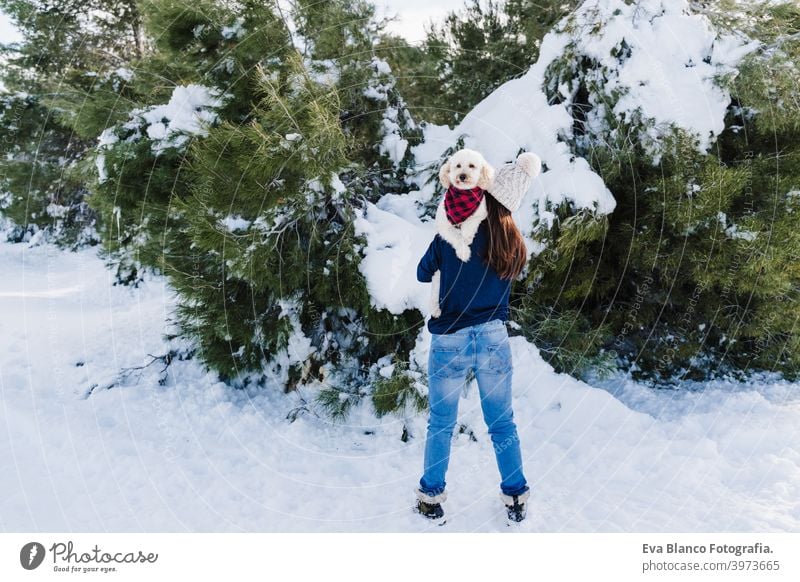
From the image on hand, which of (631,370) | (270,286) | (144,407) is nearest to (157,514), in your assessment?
(144,407)

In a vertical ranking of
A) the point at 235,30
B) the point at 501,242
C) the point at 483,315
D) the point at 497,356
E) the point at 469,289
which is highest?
the point at 235,30

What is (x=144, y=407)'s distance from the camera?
3.84 meters

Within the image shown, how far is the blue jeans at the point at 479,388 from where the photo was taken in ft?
8.22

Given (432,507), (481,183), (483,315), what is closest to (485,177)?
(481,183)

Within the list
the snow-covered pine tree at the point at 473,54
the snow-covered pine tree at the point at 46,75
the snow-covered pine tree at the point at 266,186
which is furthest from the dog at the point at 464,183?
the snow-covered pine tree at the point at 46,75

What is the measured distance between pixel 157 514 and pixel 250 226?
6.12ft

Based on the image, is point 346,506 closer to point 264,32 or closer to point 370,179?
point 370,179

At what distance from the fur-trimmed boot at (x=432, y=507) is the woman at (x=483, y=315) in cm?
2

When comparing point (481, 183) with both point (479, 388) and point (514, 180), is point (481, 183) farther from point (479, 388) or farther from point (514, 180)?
point (479, 388)

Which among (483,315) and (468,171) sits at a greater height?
(468,171)

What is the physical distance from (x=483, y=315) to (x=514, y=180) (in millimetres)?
650

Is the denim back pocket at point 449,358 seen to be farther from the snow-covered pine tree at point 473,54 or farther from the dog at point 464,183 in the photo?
the snow-covered pine tree at point 473,54

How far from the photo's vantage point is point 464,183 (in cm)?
240

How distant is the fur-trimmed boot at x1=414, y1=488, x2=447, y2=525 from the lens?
2668mm
